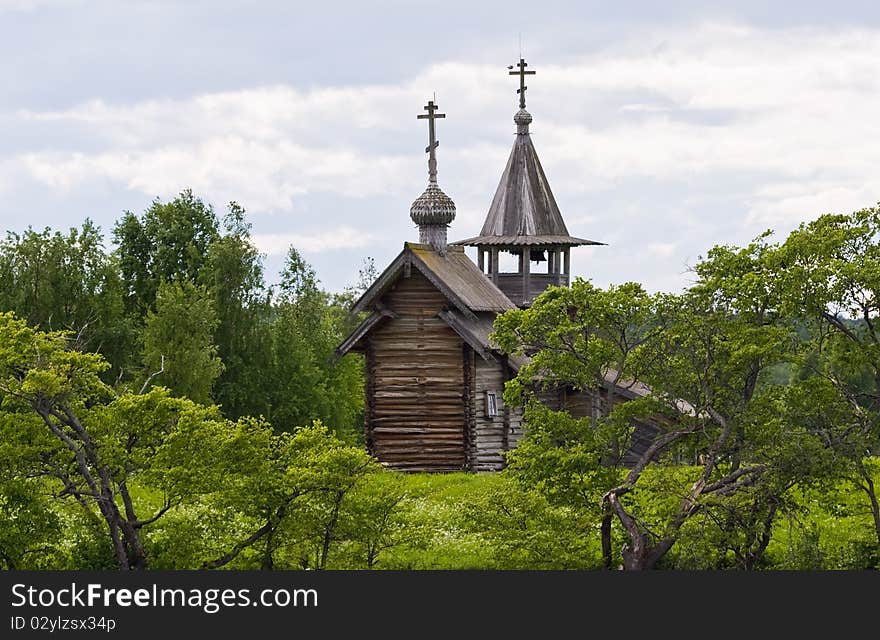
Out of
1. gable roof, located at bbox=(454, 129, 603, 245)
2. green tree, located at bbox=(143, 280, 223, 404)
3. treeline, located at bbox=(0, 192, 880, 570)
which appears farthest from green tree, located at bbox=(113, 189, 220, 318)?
treeline, located at bbox=(0, 192, 880, 570)

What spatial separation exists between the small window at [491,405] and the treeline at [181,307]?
10949mm

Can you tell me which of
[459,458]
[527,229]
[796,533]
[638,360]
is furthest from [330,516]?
[527,229]

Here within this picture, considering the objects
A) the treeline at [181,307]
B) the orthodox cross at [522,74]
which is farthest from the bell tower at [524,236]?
the treeline at [181,307]

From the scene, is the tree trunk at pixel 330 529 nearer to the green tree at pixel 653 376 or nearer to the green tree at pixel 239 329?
the green tree at pixel 653 376

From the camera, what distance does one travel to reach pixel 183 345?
152ft

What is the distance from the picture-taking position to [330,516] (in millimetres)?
24594

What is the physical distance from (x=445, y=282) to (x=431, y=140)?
4.74 metres

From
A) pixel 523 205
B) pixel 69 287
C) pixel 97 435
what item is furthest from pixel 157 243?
pixel 97 435

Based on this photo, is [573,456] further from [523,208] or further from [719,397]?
[523,208]

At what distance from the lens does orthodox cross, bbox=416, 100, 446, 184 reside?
40531 mm

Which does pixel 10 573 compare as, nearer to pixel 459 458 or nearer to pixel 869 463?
pixel 869 463

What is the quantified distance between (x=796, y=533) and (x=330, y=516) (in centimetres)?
873

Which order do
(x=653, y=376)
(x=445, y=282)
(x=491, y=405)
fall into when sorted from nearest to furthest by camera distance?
(x=653, y=376)
(x=445, y=282)
(x=491, y=405)

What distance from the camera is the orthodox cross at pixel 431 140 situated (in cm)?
4053
